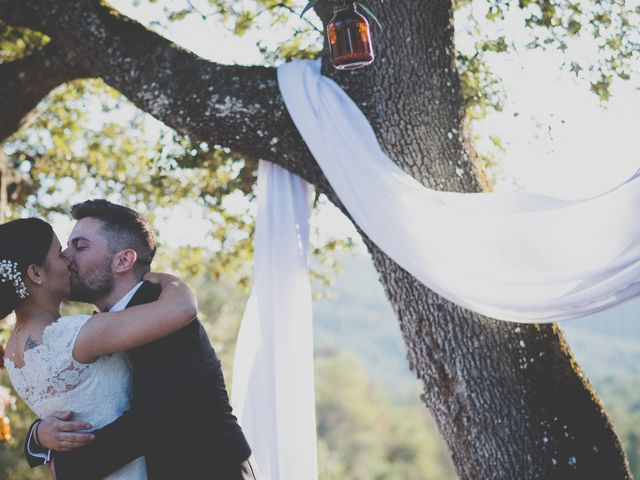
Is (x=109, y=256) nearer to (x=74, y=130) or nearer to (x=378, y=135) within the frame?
(x=378, y=135)

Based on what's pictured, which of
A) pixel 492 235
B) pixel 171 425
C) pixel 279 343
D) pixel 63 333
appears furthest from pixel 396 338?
pixel 63 333

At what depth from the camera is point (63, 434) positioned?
277 centimetres

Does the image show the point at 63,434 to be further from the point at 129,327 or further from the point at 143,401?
the point at 129,327

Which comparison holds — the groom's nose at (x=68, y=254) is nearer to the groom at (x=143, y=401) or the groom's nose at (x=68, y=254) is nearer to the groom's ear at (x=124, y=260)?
the groom at (x=143, y=401)

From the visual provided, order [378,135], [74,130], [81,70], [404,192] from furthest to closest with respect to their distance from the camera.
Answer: [74,130], [81,70], [378,135], [404,192]

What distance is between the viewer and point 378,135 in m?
Answer: 4.15

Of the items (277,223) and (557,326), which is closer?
(557,326)

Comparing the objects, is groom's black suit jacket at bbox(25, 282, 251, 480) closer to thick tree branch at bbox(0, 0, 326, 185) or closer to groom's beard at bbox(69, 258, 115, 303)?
groom's beard at bbox(69, 258, 115, 303)

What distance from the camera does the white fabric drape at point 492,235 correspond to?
348 cm

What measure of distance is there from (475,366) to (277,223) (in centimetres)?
169

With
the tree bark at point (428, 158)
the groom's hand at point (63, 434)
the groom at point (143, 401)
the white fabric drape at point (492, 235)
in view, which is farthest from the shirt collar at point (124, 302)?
the tree bark at point (428, 158)

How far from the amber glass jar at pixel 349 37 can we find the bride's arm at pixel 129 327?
1426mm

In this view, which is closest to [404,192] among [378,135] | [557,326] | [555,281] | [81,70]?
[378,135]

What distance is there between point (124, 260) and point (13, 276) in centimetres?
45
